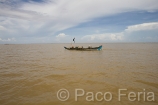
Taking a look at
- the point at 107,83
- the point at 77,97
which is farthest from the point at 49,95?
the point at 107,83

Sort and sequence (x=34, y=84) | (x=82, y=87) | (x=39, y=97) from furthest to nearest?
(x=34, y=84), (x=82, y=87), (x=39, y=97)

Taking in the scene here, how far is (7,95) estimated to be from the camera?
22.6 feet

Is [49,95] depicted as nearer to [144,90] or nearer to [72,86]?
[72,86]

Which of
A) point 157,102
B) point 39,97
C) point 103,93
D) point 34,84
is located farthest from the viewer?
point 34,84

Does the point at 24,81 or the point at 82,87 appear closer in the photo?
the point at 82,87

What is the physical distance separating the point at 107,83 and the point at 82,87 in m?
2.18

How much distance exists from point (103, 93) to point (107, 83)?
1.72 meters

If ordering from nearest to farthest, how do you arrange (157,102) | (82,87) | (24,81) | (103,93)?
(157,102) < (103,93) < (82,87) < (24,81)

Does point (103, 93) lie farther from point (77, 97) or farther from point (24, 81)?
point (24, 81)

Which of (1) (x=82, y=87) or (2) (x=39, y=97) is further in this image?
(1) (x=82, y=87)

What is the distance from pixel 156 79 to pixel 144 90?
2.92 m

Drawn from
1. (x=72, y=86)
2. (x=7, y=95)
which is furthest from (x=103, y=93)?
(x=7, y=95)

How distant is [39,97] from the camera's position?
21.9ft

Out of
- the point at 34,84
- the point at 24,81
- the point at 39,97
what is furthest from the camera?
the point at 24,81
